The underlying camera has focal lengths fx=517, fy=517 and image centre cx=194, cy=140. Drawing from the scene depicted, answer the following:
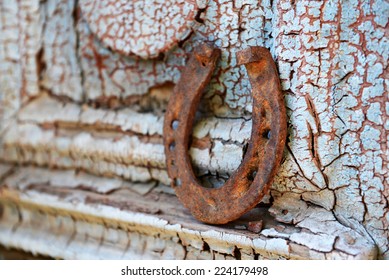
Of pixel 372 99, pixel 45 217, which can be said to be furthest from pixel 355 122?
pixel 45 217

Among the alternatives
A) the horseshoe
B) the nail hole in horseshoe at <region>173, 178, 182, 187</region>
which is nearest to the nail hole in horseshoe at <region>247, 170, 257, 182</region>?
the horseshoe

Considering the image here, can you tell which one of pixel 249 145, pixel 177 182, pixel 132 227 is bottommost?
pixel 132 227

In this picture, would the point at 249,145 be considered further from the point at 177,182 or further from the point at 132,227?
the point at 132,227

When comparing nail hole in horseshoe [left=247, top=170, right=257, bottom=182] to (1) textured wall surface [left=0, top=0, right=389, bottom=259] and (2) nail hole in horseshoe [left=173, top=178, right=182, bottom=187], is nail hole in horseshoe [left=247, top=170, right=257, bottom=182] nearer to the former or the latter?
(1) textured wall surface [left=0, top=0, right=389, bottom=259]

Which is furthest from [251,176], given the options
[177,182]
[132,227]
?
[132,227]

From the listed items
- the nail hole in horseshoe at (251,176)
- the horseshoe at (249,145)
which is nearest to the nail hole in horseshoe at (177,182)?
the horseshoe at (249,145)
